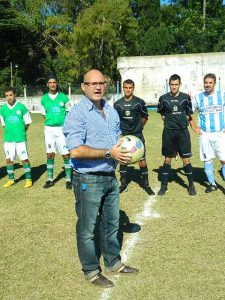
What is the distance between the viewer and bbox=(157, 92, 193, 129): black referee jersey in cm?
873

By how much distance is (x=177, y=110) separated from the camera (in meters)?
8.75

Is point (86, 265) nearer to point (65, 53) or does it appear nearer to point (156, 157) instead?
point (156, 157)

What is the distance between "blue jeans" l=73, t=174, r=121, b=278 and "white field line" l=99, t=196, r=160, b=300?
350 millimetres

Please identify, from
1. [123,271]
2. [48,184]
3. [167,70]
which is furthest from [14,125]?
[167,70]

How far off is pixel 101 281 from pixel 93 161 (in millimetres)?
1448

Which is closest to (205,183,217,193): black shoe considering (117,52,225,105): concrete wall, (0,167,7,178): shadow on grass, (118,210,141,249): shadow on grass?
(118,210,141,249): shadow on grass

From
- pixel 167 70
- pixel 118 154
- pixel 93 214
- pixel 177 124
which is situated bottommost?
pixel 93 214

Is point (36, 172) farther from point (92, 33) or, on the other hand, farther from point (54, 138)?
point (92, 33)

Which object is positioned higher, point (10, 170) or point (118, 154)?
point (118, 154)

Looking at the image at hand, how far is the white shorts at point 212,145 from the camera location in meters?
8.70

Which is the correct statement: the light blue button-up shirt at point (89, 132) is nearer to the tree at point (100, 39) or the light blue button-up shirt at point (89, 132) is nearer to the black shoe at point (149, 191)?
the black shoe at point (149, 191)

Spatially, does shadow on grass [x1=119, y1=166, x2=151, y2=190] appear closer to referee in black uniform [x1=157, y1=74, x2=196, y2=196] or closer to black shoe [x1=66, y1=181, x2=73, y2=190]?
referee in black uniform [x1=157, y1=74, x2=196, y2=196]

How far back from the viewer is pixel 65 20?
51.4 m

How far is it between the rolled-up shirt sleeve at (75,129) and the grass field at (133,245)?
174 centimetres
